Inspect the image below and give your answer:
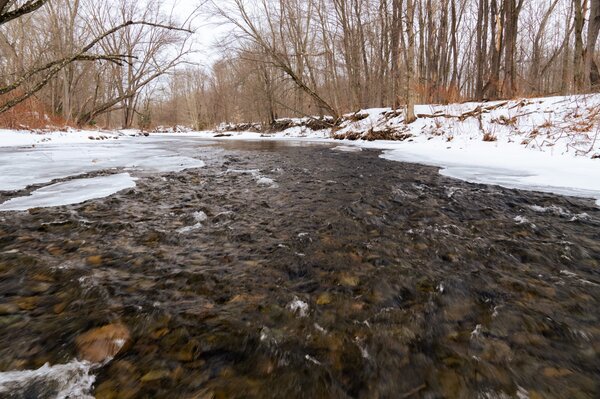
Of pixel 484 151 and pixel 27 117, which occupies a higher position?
pixel 27 117

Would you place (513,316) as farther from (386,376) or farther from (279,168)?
(279,168)

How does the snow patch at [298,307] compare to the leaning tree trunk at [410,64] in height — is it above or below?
below

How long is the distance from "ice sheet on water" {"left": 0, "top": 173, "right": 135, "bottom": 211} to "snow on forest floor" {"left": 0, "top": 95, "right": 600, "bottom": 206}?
55 centimetres

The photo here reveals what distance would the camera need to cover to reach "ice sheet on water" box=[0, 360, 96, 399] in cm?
94

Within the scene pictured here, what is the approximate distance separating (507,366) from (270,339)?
0.89 metres

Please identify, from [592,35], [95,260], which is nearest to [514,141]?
[592,35]

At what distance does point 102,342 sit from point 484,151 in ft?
25.7

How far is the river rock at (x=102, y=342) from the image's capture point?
3.63 ft

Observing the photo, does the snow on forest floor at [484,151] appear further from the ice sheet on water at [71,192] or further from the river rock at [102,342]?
the river rock at [102,342]

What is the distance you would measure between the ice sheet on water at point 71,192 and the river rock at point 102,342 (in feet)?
7.56

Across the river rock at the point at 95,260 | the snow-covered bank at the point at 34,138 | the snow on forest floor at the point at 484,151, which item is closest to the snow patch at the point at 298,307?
the river rock at the point at 95,260

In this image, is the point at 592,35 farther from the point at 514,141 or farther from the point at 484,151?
the point at 484,151

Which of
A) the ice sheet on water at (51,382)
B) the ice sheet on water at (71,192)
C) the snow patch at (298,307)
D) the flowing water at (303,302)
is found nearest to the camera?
the ice sheet on water at (51,382)

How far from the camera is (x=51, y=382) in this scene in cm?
97
